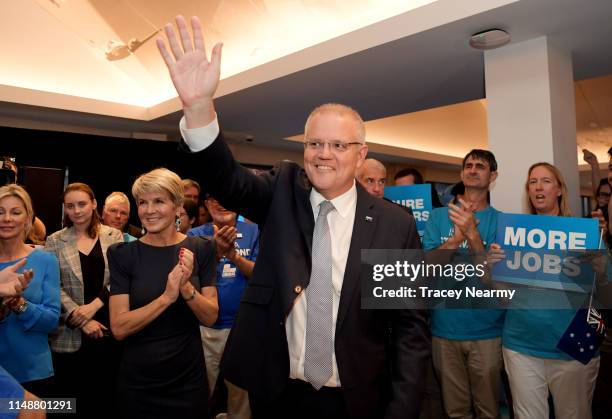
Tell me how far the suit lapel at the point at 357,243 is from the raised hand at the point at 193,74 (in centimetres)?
55

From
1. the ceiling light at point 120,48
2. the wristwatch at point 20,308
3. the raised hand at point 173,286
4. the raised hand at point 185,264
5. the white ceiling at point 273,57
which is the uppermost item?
the ceiling light at point 120,48

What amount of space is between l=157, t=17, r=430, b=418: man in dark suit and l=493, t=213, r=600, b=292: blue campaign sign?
1.13 meters

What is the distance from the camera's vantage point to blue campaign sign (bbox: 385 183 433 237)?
3.19 m

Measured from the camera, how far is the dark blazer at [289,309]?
49.7 inches

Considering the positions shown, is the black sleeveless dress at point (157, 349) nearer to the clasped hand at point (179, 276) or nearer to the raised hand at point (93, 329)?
the clasped hand at point (179, 276)

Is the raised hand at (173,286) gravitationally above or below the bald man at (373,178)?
below

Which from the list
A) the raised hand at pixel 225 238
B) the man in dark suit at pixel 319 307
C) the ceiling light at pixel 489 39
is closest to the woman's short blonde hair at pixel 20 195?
the raised hand at pixel 225 238

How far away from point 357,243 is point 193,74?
0.67m

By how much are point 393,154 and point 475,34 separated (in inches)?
245

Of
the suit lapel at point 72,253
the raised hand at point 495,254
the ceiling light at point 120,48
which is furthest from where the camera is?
the ceiling light at point 120,48

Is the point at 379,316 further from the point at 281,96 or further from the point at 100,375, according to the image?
the point at 281,96

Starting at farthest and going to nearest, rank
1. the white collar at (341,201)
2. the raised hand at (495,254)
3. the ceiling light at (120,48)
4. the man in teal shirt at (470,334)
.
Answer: the ceiling light at (120,48), the man in teal shirt at (470,334), the raised hand at (495,254), the white collar at (341,201)

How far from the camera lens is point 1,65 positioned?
5.14 m

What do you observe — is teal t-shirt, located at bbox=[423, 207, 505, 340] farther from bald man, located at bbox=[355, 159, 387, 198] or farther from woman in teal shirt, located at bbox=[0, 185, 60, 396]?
woman in teal shirt, located at bbox=[0, 185, 60, 396]
